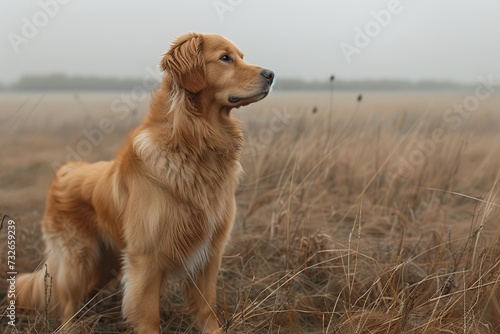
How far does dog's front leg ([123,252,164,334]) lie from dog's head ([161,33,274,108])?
102 cm

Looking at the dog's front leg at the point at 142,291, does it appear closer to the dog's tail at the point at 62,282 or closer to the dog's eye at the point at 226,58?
the dog's tail at the point at 62,282

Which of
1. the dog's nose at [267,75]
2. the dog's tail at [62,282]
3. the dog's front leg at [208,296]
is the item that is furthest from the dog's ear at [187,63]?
the dog's tail at [62,282]

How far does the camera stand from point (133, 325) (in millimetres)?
3375

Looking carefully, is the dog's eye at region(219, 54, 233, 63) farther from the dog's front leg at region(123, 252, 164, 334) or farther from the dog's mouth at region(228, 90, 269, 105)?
the dog's front leg at region(123, 252, 164, 334)

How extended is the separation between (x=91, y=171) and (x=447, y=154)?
386 cm

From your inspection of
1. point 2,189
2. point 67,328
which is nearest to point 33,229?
point 2,189

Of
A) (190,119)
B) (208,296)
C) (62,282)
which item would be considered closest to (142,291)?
(208,296)

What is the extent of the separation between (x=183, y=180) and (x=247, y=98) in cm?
59

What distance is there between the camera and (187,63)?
10.2 feet

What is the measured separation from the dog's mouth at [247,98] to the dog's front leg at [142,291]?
1016mm

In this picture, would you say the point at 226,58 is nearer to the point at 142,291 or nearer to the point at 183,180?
the point at 183,180

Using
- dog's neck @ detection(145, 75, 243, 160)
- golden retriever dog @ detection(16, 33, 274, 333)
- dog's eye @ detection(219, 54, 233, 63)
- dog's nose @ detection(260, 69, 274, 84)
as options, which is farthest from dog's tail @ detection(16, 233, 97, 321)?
dog's nose @ detection(260, 69, 274, 84)

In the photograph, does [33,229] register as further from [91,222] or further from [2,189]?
[91,222]

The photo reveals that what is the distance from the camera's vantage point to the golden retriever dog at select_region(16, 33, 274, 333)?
3170mm
